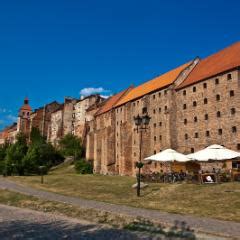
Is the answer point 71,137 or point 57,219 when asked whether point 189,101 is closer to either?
point 57,219

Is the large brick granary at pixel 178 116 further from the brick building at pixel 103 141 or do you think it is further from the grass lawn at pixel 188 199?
the grass lawn at pixel 188 199

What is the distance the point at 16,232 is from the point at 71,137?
76379mm

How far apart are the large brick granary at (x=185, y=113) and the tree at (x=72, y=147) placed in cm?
1831

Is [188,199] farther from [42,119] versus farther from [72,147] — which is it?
[42,119]

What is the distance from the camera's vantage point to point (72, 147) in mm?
87438

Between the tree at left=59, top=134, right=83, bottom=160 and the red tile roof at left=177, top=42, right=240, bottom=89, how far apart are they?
40737 millimetres

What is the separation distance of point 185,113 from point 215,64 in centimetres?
799

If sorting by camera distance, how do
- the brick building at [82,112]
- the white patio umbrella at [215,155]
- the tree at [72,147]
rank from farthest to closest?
the brick building at [82,112] → the tree at [72,147] → the white patio umbrella at [215,155]

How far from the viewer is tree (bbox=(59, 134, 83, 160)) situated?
8606cm

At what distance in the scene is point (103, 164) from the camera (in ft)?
223

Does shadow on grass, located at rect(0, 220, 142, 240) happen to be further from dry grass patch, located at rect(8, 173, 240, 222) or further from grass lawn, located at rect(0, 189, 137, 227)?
dry grass patch, located at rect(8, 173, 240, 222)

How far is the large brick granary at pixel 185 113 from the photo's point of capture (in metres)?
43.6

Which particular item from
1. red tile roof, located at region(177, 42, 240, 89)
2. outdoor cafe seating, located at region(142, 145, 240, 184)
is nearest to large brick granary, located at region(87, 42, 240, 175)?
red tile roof, located at region(177, 42, 240, 89)

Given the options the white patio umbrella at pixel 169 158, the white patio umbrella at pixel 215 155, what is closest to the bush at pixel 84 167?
the white patio umbrella at pixel 169 158
